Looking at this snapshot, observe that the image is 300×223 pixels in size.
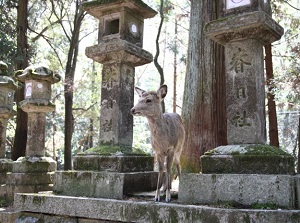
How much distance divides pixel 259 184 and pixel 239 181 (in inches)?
9.7

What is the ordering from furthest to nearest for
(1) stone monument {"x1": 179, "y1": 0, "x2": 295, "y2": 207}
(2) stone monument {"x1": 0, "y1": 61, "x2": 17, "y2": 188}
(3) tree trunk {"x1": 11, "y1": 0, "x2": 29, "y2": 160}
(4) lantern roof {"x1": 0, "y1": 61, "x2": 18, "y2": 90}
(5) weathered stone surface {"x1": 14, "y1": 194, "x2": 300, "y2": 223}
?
(3) tree trunk {"x1": 11, "y1": 0, "x2": 29, "y2": 160} → (4) lantern roof {"x1": 0, "y1": 61, "x2": 18, "y2": 90} → (2) stone monument {"x1": 0, "y1": 61, "x2": 17, "y2": 188} → (1) stone monument {"x1": 179, "y1": 0, "x2": 295, "y2": 207} → (5) weathered stone surface {"x1": 14, "y1": 194, "x2": 300, "y2": 223}

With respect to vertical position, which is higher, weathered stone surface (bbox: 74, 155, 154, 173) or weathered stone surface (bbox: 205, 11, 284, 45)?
weathered stone surface (bbox: 205, 11, 284, 45)

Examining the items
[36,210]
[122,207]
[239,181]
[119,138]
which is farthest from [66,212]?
[239,181]

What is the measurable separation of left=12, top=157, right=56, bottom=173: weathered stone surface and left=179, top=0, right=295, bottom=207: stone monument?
6.07 meters

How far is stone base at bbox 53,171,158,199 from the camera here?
5160mm

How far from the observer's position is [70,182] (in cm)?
571

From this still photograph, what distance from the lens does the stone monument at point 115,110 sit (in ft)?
17.9

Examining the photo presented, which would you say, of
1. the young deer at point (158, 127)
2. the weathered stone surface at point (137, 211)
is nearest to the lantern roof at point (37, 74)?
the weathered stone surface at point (137, 211)

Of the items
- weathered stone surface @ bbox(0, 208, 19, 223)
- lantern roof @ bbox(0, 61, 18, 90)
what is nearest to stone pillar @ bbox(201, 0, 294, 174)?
weathered stone surface @ bbox(0, 208, 19, 223)

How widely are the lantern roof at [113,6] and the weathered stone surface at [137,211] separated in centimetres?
346

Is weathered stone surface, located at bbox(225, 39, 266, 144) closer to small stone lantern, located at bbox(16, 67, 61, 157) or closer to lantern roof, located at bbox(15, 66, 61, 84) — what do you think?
small stone lantern, located at bbox(16, 67, 61, 157)

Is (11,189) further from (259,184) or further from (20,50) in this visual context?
(259,184)

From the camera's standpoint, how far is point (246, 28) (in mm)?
4762

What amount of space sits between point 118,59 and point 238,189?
3140 millimetres
